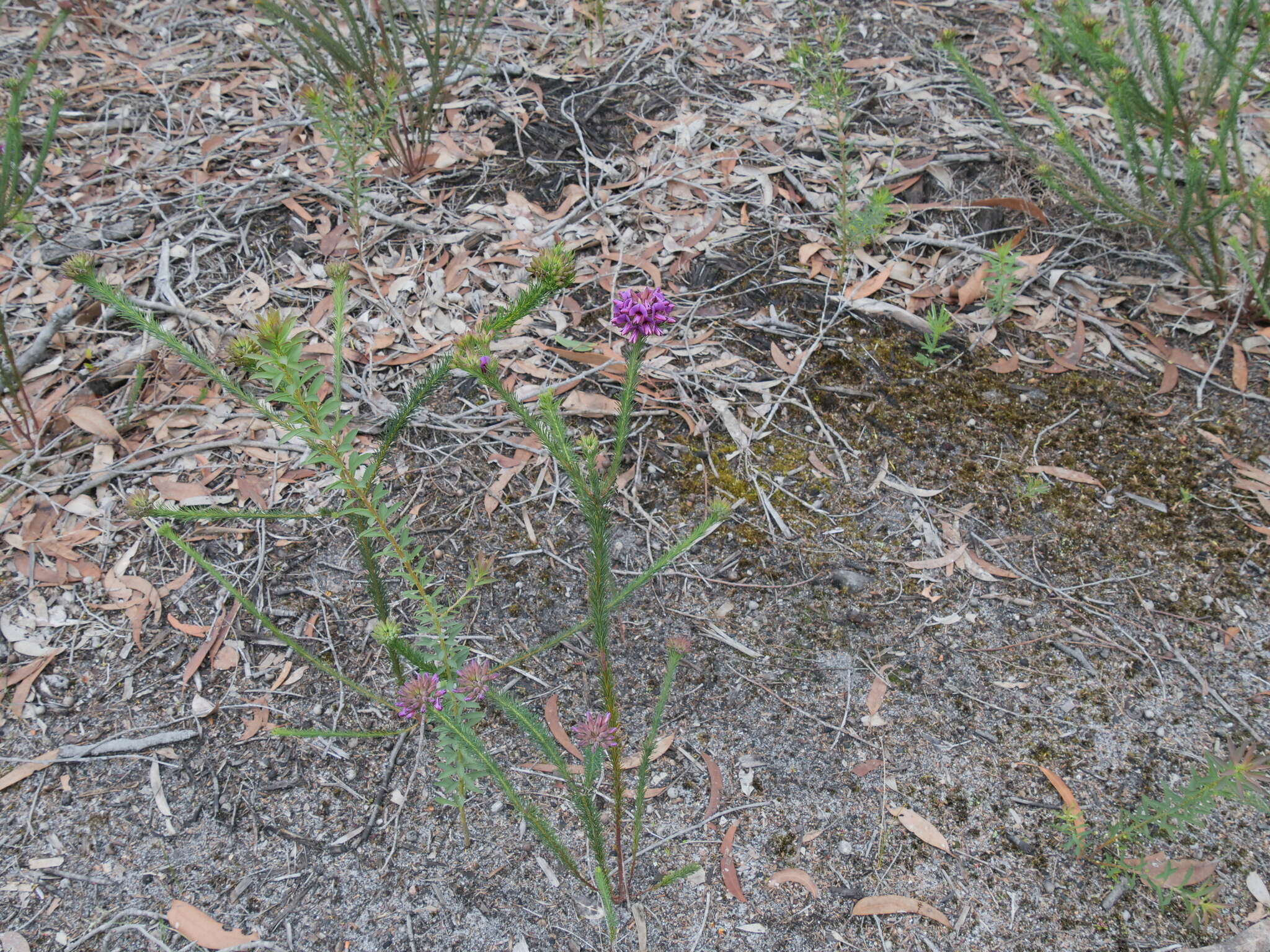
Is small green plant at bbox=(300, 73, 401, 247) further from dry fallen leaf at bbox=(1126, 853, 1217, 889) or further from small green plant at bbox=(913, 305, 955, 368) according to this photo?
dry fallen leaf at bbox=(1126, 853, 1217, 889)

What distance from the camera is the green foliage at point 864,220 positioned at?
2.60m

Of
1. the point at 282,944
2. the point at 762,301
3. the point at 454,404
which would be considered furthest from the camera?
the point at 762,301

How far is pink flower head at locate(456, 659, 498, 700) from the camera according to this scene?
1.56m

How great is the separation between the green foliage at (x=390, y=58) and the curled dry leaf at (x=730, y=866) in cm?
216

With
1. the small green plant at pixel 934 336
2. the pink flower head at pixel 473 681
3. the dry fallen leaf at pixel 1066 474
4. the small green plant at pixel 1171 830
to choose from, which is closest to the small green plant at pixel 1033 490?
the dry fallen leaf at pixel 1066 474

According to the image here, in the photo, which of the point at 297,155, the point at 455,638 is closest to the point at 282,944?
the point at 455,638

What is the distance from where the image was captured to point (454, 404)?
7.97 feet

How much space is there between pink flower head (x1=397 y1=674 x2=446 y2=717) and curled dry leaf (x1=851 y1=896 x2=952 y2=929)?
36.4 inches

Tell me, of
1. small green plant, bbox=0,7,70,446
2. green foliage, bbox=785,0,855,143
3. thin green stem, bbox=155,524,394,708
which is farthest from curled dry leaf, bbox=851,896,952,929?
small green plant, bbox=0,7,70,446

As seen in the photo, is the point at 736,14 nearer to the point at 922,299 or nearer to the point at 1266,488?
the point at 922,299

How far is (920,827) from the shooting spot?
5.76ft

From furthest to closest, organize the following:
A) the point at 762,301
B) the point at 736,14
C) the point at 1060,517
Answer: the point at 736,14 < the point at 762,301 < the point at 1060,517

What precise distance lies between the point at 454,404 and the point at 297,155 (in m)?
1.32

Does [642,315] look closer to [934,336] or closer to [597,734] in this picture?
[597,734]
